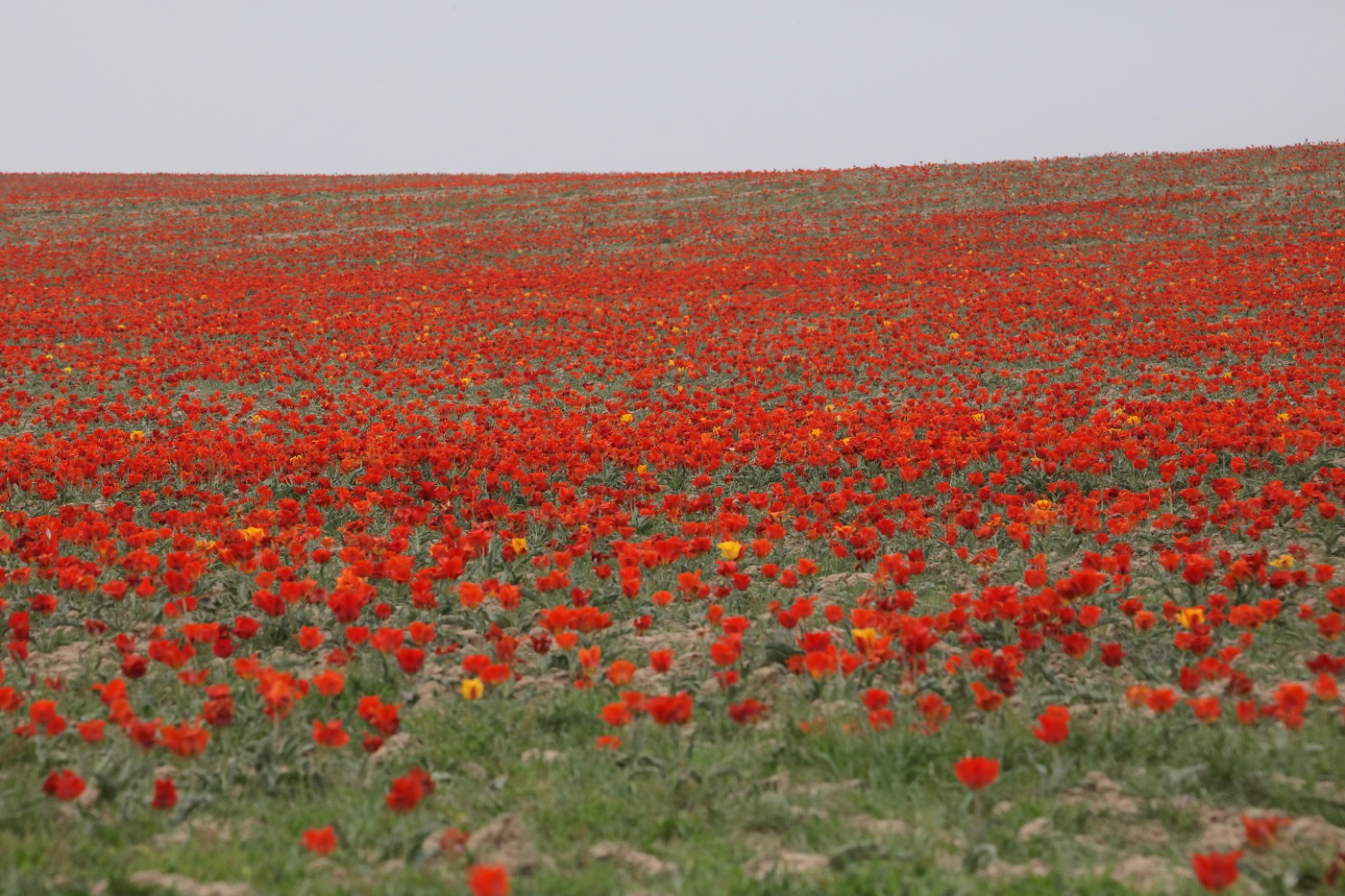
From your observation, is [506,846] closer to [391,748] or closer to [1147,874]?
[391,748]

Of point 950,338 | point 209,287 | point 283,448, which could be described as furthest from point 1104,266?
point 209,287

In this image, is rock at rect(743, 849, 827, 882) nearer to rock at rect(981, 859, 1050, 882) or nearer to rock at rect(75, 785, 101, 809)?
rock at rect(981, 859, 1050, 882)

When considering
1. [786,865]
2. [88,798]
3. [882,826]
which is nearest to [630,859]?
[786,865]

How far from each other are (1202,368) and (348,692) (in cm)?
1246

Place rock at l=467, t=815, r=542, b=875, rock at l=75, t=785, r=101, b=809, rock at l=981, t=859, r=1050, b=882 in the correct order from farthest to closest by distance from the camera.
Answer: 1. rock at l=75, t=785, r=101, b=809
2. rock at l=467, t=815, r=542, b=875
3. rock at l=981, t=859, r=1050, b=882

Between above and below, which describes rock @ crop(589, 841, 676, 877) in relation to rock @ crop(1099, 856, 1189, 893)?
below

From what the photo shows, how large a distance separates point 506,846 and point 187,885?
109 centimetres

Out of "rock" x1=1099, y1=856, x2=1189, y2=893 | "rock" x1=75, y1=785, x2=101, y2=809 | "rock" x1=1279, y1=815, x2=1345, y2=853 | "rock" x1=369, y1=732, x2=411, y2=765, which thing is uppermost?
"rock" x1=1279, y1=815, x2=1345, y2=853

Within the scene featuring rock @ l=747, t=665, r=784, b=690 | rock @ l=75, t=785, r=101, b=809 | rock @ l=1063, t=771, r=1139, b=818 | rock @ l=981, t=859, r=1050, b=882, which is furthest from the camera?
rock @ l=747, t=665, r=784, b=690

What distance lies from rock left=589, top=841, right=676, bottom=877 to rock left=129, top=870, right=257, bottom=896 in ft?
3.93

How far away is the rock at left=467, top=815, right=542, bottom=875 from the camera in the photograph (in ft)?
11.5

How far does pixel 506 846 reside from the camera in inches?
143

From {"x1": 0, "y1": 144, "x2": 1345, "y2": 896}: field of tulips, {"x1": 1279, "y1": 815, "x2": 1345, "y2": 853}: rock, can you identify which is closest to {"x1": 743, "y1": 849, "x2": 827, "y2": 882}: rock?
{"x1": 0, "y1": 144, "x2": 1345, "y2": 896}: field of tulips

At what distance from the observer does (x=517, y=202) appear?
36625mm
